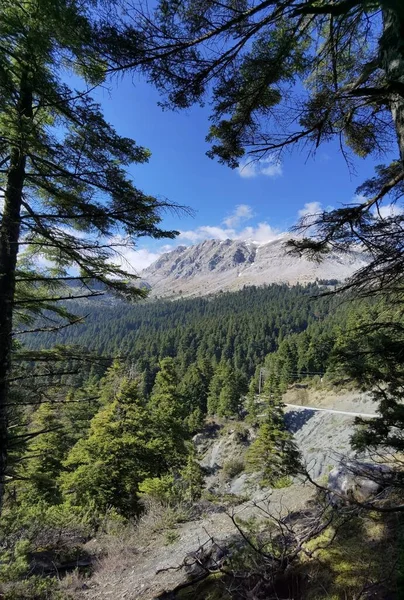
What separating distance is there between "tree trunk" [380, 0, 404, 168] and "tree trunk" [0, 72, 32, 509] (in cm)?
355

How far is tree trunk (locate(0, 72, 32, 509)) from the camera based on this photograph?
3582 mm

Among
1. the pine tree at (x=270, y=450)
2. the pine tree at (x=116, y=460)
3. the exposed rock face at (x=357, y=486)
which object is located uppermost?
the exposed rock face at (x=357, y=486)

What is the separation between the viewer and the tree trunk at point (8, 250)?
3.58 m

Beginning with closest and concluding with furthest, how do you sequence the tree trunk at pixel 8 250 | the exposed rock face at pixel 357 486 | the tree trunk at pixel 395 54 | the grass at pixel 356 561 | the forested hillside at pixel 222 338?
the tree trunk at pixel 395 54 → the grass at pixel 356 561 → the tree trunk at pixel 8 250 → the exposed rock face at pixel 357 486 → the forested hillside at pixel 222 338

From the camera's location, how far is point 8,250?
3910mm

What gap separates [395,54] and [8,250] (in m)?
4.32

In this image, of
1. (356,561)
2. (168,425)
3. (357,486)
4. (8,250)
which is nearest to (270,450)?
(168,425)

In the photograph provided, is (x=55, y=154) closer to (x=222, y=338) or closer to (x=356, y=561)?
(x=356, y=561)

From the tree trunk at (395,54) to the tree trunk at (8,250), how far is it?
3545mm

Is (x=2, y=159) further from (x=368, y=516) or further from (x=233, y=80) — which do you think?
(x=368, y=516)

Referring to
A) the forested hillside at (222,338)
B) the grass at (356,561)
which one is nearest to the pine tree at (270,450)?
the grass at (356,561)

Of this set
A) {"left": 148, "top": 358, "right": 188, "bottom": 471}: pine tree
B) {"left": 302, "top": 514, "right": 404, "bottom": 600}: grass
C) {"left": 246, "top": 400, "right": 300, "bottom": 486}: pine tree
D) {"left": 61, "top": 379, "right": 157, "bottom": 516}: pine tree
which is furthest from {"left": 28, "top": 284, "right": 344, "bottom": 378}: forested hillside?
{"left": 302, "top": 514, "right": 404, "bottom": 600}: grass

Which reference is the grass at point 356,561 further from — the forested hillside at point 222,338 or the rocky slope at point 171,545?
the forested hillside at point 222,338

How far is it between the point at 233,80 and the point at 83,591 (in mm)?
8206
